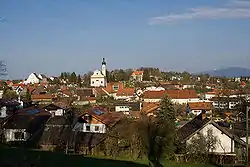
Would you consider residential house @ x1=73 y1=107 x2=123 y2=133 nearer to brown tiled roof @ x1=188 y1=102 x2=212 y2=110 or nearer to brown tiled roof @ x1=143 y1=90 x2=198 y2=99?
brown tiled roof @ x1=188 y1=102 x2=212 y2=110

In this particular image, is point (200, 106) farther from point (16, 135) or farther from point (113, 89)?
point (16, 135)

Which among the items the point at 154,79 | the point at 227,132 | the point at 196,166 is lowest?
the point at 196,166

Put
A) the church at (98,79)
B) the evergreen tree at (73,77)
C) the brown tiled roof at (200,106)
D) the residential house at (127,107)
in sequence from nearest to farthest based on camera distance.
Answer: the residential house at (127,107) < the brown tiled roof at (200,106) < the church at (98,79) < the evergreen tree at (73,77)

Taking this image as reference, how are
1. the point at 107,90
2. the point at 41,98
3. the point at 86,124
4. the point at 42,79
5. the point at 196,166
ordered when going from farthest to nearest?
the point at 42,79
the point at 107,90
the point at 41,98
the point at 86,124
the point at 196,166

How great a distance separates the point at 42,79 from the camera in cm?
11088

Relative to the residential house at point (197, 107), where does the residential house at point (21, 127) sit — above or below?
→ below

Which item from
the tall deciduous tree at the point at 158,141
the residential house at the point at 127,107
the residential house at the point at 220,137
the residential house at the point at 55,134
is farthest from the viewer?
the residential house at the point at 127,107

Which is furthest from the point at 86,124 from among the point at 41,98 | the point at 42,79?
the point at 42,79

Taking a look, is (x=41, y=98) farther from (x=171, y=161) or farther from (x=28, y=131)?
(x=171, y=161)

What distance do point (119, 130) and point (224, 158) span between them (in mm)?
5861

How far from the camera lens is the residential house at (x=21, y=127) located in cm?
2448

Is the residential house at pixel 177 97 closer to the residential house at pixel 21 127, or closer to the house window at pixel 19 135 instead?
the residential house at pixel 21 127

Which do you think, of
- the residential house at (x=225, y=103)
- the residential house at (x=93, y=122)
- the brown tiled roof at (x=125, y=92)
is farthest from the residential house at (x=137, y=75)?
the residential house at (x=93, y=122)

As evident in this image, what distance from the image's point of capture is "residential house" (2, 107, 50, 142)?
24.5 metres
